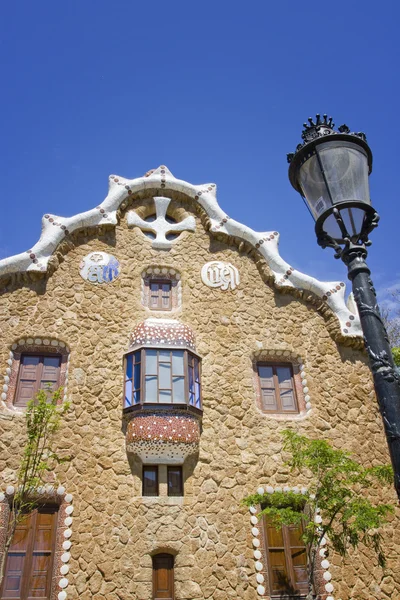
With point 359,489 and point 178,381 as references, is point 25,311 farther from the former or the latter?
point 359,489

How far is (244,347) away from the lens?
10070mm

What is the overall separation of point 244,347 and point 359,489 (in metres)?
3.19

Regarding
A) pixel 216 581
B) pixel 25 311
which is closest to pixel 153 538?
pixel 216 581

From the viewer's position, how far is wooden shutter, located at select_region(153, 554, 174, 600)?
787 centimetres

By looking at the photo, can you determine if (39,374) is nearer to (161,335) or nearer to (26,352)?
(26,352)

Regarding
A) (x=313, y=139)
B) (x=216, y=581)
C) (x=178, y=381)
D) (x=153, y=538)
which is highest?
(x=178, y=381)

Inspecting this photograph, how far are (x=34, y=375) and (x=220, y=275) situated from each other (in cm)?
412

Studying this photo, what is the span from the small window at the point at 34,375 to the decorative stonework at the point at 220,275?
3.33 metres

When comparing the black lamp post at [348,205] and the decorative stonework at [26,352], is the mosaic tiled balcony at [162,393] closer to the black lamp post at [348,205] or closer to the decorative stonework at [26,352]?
the decorative stonework at [26,352]

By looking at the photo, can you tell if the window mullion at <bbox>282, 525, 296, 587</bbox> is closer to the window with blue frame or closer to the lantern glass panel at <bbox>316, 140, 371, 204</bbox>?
the window with blue frame

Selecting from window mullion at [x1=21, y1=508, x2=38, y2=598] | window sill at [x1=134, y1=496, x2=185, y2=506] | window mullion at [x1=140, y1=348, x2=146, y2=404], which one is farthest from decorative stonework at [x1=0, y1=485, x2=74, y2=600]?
window mullion at [x1=140, y1=348, x2=146, y2=404]

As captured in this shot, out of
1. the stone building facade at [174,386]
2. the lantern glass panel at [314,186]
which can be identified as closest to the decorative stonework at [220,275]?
the stone building facade at [174,386]

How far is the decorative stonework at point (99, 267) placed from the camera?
10336 millimetres

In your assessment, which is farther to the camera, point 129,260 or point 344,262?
point 129,260
